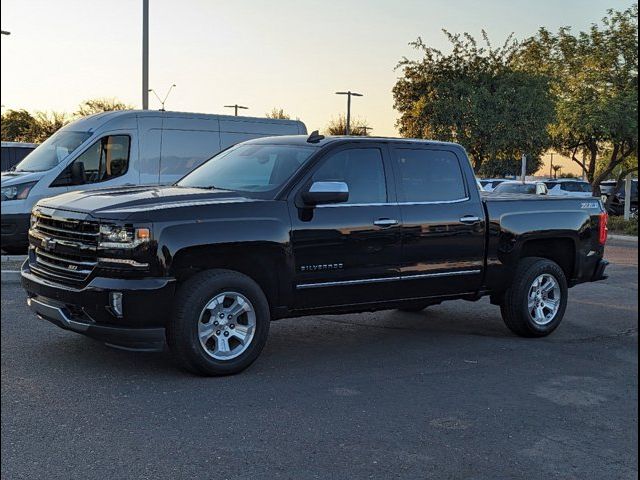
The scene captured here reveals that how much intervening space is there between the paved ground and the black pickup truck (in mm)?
418

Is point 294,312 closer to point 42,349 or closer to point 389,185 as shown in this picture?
point 389,185

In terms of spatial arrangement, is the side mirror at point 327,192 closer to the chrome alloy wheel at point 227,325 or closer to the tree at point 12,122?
the chrome alloy wheel at point 227,325

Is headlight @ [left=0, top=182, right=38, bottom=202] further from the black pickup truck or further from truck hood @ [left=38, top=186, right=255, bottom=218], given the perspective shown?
truck hood @ [left=38, top=186, right=255, bottom=218]

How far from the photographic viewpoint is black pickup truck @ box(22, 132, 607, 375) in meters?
5.05

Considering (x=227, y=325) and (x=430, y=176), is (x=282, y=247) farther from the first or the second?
(x=430, y=176)

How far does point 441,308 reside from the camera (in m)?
8.59

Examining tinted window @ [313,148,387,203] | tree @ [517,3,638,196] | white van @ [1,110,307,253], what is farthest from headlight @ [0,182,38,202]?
tree @ [517,3,638,196]

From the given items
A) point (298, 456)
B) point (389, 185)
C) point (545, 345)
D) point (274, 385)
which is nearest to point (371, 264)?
point (389, 185)

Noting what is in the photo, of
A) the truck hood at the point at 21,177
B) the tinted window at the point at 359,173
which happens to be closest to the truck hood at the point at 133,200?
the tinted window at the point at 359,173

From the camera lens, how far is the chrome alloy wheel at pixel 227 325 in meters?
5.33

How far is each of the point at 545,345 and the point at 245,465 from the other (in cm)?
393

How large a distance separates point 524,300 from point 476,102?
2724cm

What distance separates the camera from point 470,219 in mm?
6613

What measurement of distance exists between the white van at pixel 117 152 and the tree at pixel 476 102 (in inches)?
833
